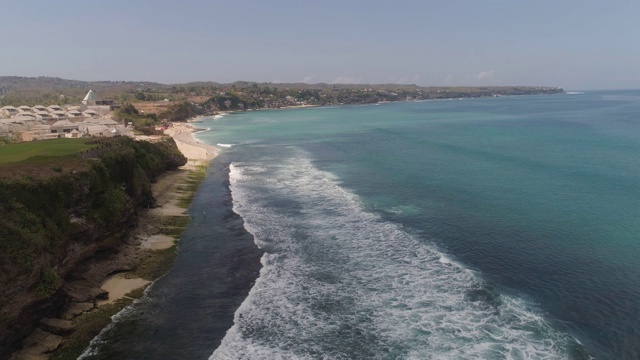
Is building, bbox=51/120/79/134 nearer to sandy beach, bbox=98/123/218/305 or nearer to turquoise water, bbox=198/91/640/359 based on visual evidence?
sandy beach, bbox=98/123/218/305

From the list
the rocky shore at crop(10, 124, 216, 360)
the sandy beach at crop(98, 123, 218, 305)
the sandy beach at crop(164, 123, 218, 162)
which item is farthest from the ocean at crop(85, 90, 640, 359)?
the sandy beach at crop(164, 123, 218, 162)

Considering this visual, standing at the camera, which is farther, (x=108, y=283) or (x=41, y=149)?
(x=41, y=149)

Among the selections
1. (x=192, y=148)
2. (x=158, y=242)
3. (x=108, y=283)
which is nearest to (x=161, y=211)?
(x=158, y=242)

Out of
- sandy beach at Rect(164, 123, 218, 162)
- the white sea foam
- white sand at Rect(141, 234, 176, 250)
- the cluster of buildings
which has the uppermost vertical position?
the cluster of buildings

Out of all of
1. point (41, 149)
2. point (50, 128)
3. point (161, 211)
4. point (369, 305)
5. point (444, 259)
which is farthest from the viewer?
point (50, 128)

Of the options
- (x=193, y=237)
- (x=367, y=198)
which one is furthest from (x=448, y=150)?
(x=193, y=237)

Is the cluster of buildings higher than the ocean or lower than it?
higher

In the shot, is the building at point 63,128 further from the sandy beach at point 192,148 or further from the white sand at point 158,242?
the white sand at point 158,242

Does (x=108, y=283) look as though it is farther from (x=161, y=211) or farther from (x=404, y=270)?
(x=404, y=270)
